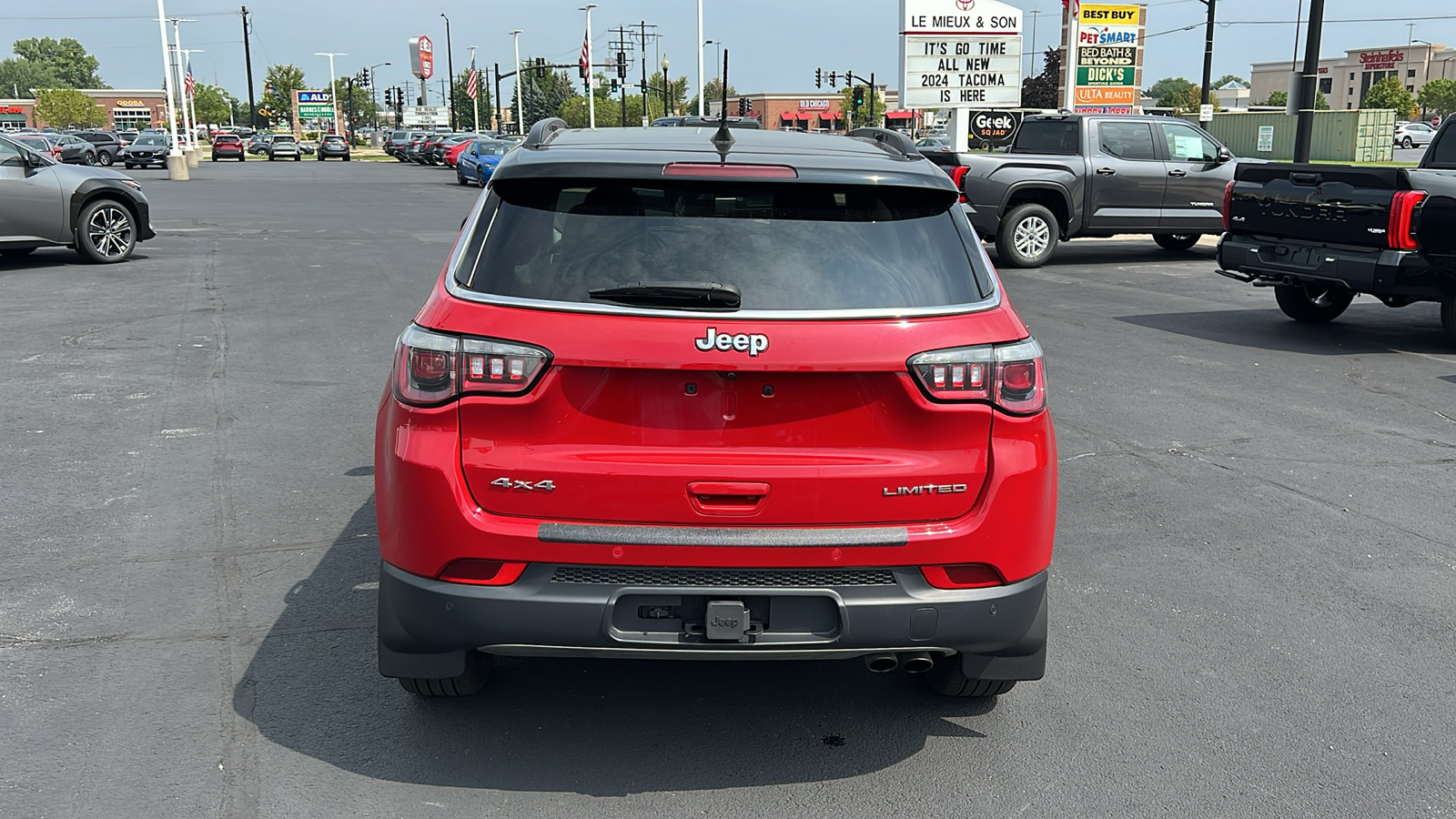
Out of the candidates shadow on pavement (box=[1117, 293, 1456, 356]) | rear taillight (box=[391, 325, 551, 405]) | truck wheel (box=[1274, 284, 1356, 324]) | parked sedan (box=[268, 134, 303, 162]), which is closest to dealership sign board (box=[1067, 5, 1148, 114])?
shadow on pavement (box=[1117, 293, 1456, 356])

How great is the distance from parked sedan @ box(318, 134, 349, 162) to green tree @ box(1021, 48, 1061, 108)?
43.5 meters

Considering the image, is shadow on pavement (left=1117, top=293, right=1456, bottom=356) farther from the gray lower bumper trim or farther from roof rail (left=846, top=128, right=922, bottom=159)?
the gray lower bumper trim

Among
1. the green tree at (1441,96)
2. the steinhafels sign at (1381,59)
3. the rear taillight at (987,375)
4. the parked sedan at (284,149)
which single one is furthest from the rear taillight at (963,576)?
the steinhafels sign at (1381,59)

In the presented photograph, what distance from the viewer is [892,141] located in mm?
4520

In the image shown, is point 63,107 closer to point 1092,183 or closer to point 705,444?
point 1092,183

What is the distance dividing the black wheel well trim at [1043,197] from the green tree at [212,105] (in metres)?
146

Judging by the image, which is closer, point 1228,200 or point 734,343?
point 734,343

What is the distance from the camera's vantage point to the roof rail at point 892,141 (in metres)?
4.23

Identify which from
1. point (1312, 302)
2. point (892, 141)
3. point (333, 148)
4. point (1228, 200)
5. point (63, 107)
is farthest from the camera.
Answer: point (63, 107)

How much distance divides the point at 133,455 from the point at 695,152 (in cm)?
468

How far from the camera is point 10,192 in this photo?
49.1ft

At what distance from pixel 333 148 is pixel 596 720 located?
233 ft

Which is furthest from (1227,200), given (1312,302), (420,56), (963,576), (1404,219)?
(420,56)

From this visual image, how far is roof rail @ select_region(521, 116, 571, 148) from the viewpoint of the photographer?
4035 mm
